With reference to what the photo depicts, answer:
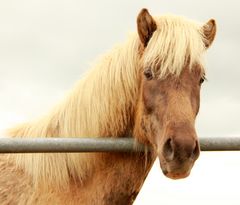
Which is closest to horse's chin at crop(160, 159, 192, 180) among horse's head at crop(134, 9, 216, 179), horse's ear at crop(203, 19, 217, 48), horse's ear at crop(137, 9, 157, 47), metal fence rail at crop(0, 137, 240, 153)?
horse's head at crop(134, 9, 216, 179)

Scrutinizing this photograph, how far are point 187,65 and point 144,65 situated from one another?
0.36m

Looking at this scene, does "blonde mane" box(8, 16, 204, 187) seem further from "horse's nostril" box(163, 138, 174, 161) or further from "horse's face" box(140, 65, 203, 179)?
"horse's nostril" box(163, 138, 174, 161)

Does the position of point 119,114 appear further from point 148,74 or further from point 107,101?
point 148,74

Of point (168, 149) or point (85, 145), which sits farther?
point (85, 145)

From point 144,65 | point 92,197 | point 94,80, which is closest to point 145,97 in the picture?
point 144,65

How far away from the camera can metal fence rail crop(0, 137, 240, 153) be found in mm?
4477

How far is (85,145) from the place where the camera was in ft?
15.2

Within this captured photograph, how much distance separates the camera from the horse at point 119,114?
15.6ft

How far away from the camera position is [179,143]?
4199 millimetres

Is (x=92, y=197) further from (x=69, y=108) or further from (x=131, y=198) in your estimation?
(x=69, y=108)

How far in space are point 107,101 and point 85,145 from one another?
61 centimetres

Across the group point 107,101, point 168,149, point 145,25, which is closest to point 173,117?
point 168,149

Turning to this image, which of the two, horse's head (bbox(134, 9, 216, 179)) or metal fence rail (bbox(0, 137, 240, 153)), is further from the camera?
metal fence rail (bbox(0, 137, 240, 153))

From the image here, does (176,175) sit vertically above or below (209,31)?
below
